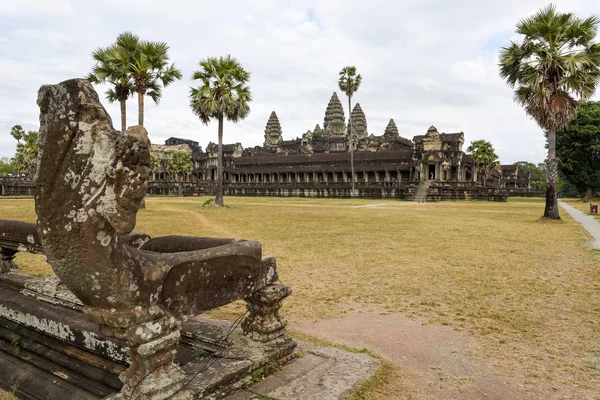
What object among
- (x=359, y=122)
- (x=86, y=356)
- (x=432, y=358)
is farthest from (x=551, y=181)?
(x=359, y=122)

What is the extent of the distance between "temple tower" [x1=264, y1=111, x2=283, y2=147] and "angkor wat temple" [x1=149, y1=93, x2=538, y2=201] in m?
0.28

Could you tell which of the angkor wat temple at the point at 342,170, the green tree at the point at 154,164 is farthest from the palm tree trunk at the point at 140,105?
the green tree at the point at 154,164

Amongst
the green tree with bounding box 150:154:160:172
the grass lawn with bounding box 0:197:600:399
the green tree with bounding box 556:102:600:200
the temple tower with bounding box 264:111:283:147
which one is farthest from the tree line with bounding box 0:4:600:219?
the temple tower with bounding box 264:111:283:147

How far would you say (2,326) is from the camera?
194 inches

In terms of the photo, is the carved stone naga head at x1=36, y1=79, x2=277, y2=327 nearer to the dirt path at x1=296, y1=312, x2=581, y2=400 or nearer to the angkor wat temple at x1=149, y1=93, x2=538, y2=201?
the dirt path at x1=296, y1=312, x2=581, y2=400

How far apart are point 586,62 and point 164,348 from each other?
25.4 metres

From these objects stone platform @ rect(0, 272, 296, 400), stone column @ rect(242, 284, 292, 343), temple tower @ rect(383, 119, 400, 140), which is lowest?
stone platform @ rect(0, 272, 296, 400)

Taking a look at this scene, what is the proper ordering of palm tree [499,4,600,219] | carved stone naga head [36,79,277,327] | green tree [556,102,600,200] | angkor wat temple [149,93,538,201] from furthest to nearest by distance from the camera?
angkor wat temple [149,93,538,201] → green tree [556,102,600,200] → palm tree [499,4,600,219] → carved stone naga head [36,79,277,327]

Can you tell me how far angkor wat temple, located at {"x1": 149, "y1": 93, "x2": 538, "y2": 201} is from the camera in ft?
191

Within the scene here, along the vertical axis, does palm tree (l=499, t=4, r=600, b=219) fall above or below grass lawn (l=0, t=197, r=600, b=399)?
above

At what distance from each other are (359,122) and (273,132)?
24289mm

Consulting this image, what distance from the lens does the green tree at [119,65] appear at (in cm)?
2636

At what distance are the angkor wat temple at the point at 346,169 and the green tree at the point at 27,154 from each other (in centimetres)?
1901

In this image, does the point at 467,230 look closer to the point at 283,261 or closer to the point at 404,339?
the point at 283,261
